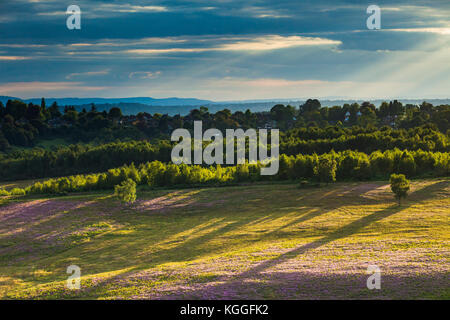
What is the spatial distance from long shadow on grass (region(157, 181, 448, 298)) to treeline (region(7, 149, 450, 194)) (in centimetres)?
885

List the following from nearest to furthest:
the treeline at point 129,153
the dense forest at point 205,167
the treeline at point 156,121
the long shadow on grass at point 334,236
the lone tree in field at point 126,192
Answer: the long shadow on grass at point 334,236
the lone tree in field at point 126,192
the dense forest at point 205,167
the treeline at point 129,153
the treeline at point 156,121

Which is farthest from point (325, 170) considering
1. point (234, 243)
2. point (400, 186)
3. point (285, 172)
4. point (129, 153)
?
point (129, 153)

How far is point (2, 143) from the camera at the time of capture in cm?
13762

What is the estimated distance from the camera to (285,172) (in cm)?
7550

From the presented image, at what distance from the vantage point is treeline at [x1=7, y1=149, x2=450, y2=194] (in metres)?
71.9

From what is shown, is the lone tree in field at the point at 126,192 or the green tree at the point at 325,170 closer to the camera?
the lone tree in field at the point at 126,192

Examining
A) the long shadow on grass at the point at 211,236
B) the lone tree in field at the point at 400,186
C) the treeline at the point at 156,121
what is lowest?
the long shadow on grass at the point at 211,236

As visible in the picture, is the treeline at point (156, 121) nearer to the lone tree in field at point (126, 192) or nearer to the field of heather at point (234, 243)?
the field of heather at point (234, 243)

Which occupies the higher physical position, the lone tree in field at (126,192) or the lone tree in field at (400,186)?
the lone tree in field at (400,186)

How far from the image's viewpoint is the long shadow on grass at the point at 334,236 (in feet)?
74.7

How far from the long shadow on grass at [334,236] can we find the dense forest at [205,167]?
13.2 m

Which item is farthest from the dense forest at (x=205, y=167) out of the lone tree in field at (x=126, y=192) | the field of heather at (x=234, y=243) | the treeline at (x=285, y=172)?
the lone tree in field at (x=126, y=192)

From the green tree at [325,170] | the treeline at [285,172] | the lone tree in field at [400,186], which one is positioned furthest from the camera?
the treeline at [285,172]

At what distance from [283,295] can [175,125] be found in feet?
520
